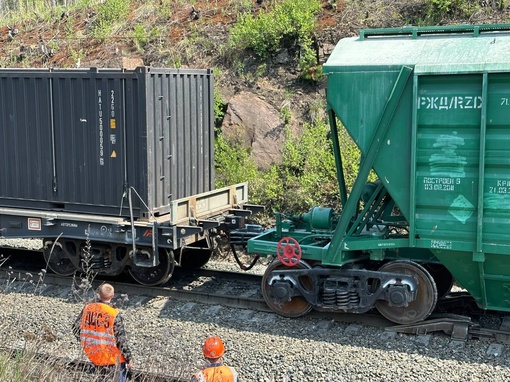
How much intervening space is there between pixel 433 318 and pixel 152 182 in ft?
14.5

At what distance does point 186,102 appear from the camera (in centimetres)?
1014

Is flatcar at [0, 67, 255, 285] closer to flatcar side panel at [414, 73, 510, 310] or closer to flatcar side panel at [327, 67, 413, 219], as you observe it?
flatcar side panel at [327, 67, 413, 219]

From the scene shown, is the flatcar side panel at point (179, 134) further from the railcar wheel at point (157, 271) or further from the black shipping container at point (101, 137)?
the railcar wheel at point (157, 271)

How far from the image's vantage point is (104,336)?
5758 mm

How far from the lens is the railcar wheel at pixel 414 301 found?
7.78 metres

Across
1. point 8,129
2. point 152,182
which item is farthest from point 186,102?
point 8,129

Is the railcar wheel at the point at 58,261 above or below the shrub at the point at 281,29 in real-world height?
below

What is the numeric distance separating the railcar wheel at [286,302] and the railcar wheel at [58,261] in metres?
3.51

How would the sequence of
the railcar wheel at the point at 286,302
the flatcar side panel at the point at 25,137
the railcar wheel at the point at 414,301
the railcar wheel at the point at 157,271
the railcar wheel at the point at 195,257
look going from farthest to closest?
1. the railcar wheel at the point at 195,257
2. the flatcar side panel at the point at 25,137
3. the railcar wheel at the point at 157,271
4. the railcar wheel at the point at 286,302
5. the railcar wheel at the point at 414,301

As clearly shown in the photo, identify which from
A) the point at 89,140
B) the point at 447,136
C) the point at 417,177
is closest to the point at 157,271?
the point at 89,140

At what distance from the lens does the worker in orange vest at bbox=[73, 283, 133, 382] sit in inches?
225

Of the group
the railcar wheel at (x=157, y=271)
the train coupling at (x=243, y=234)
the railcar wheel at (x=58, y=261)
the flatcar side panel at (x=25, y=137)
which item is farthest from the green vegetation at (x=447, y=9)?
the railcar wheel at (x=58, y=261)

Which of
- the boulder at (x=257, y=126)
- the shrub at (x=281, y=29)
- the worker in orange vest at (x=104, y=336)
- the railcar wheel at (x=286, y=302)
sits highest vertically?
the shrub at (x=281, y=29)

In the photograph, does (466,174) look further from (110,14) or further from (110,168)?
(110,14)
